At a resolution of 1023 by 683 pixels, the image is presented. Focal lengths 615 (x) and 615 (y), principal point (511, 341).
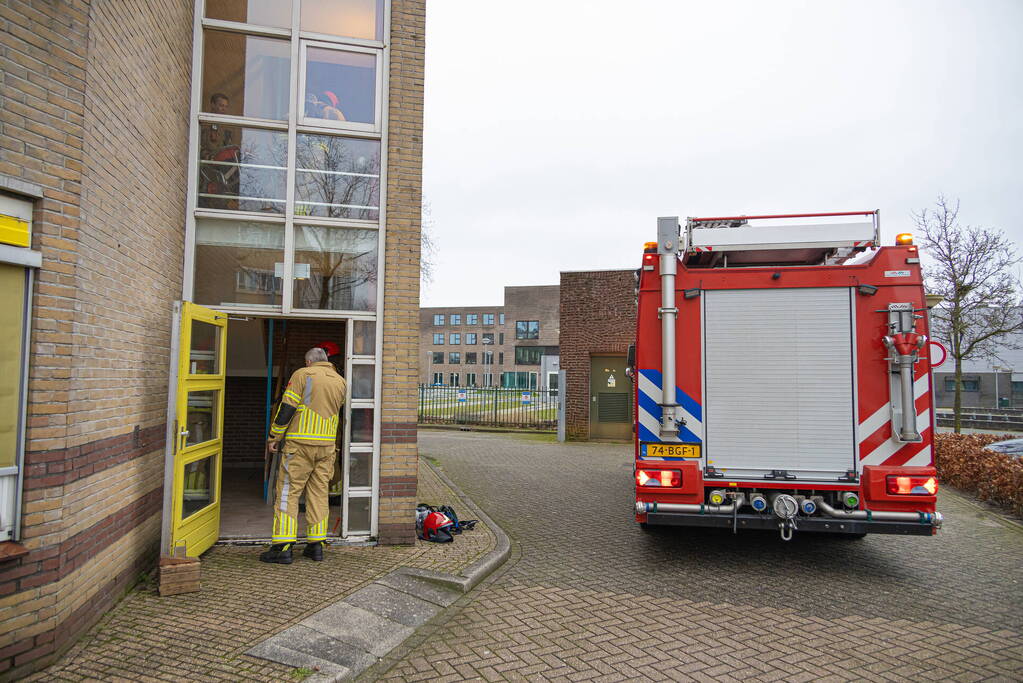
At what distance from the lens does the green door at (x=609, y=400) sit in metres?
17.3

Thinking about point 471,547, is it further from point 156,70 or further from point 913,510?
point 156,70

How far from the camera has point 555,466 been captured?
42.7ft

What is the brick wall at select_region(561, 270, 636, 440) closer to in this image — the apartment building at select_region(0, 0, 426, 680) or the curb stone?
the apartment building at select_region(0, 0, 426, 680)

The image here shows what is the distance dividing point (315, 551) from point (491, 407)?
18145 mm

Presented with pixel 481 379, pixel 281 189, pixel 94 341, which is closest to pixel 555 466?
pixel 281 189

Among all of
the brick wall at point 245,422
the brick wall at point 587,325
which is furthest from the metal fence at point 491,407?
the brick wall at point 245,422

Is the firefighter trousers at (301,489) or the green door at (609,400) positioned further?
the green door at (609,400)

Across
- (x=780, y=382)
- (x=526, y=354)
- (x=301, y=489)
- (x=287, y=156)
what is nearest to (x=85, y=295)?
(x=301, y=489)

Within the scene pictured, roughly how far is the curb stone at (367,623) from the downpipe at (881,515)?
3.06m

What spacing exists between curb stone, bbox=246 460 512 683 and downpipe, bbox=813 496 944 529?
306cm

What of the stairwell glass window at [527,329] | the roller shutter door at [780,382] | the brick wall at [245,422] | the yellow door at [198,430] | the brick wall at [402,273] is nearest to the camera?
the yellow door at [198,430]

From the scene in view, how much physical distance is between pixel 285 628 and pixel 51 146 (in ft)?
11.0

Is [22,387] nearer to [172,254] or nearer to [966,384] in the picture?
[172,254]

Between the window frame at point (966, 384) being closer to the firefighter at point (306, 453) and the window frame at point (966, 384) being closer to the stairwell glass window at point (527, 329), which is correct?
the stairwell glass window at point (527, 329)
